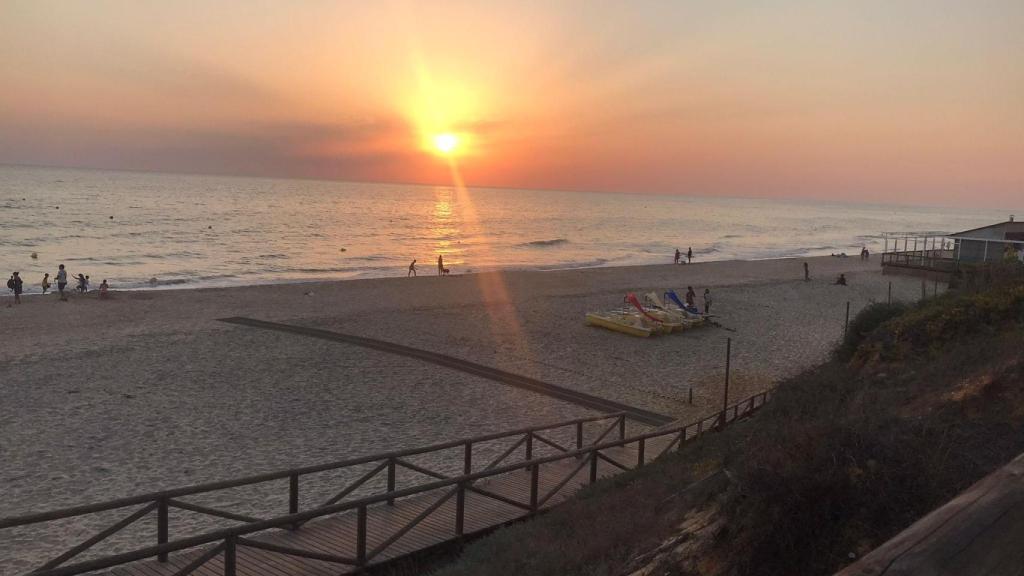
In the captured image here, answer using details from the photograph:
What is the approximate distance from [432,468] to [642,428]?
5013 mm

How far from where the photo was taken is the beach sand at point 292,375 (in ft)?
40.6

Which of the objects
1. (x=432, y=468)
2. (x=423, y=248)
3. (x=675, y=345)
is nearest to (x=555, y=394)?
(x=432, y=468)

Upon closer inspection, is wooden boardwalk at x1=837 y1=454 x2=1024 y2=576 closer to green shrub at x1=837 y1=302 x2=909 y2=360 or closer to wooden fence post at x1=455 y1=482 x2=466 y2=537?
wooden fence post at x1=455 y1=482 x2=466 y2=537

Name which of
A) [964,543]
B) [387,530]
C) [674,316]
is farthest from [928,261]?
[964,543]

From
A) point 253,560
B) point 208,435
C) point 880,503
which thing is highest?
point 880,503

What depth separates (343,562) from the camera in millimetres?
6789

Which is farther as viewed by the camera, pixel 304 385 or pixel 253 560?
pixel 304 385

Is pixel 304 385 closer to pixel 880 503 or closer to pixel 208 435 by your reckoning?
pixel 208 435

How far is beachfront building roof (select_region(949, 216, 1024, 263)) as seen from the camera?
104 ft

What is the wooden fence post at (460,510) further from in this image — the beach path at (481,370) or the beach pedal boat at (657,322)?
the beach pedal boat at (657,322)

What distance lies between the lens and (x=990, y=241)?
3259 centimetres

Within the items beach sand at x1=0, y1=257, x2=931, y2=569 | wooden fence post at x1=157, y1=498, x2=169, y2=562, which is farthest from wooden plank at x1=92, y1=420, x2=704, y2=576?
beach sand at x1=0, y1=257, x2=931, y2=569

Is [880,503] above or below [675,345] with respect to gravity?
above

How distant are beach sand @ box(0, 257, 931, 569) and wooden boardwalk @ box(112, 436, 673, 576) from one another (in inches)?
109
